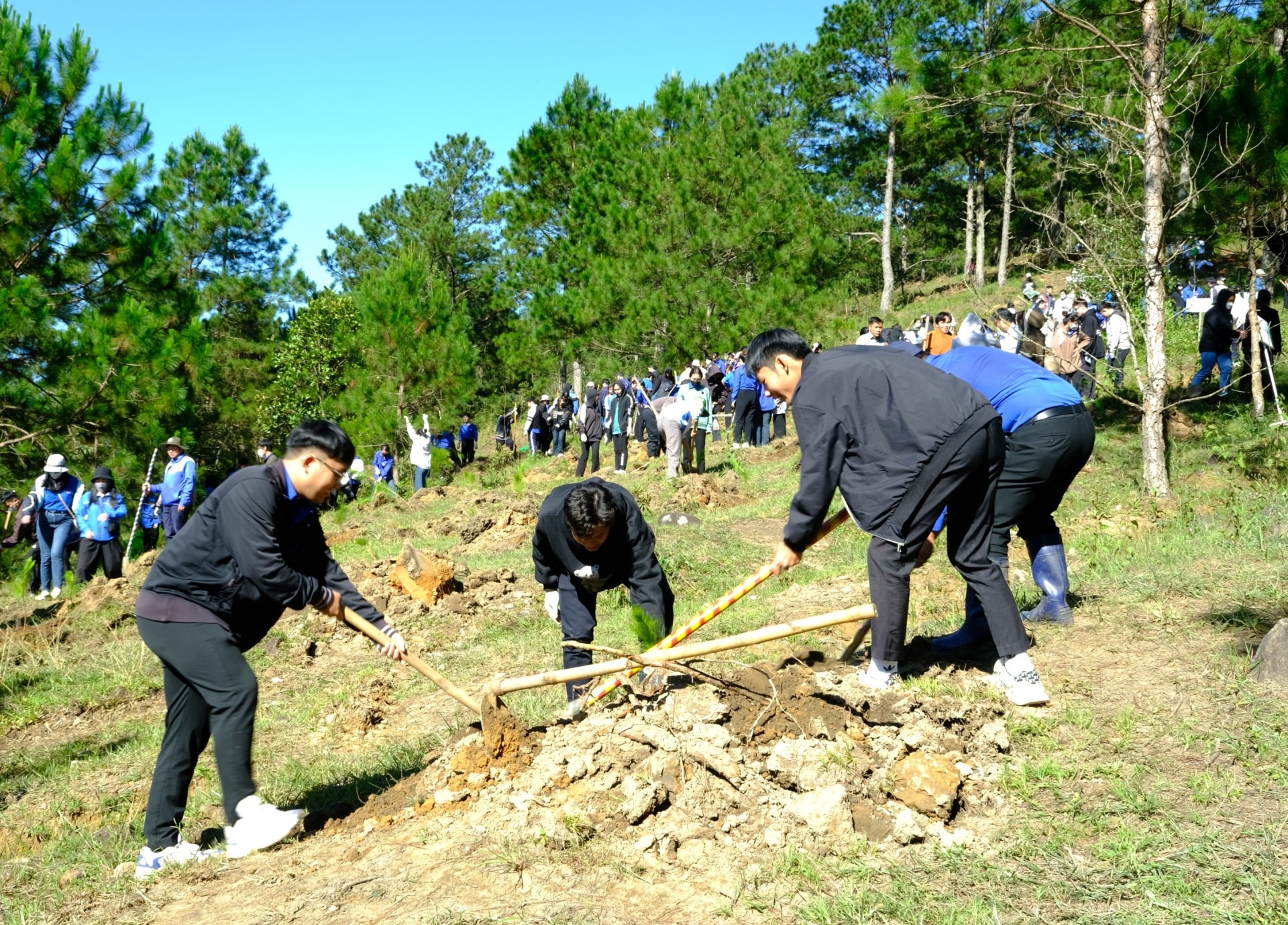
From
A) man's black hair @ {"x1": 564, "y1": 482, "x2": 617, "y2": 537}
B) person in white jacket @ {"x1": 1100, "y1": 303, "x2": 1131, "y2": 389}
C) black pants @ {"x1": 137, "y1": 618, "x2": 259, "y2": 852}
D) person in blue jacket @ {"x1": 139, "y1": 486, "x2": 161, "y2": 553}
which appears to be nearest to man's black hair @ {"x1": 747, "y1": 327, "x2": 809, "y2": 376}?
man's black hair @ {"x1": 564, "y1": 482, "x2": 617, "y2": 537}

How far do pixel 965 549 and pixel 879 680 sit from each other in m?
0.70

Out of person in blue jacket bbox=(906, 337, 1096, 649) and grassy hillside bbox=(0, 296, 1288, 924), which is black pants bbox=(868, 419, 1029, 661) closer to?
person in blue jacket bbox=(906, 337, 1096, 649)

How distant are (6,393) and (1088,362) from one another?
1531 centimetres

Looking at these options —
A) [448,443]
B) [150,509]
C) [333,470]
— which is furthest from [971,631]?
[448,443]

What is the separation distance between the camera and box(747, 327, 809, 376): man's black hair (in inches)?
166

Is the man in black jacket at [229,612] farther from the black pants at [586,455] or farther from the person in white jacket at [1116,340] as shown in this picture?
the black pants at [586,455]

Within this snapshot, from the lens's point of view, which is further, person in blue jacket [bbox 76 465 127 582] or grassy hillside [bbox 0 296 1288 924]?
person in blue jacket [bbox 76 465 127 582]

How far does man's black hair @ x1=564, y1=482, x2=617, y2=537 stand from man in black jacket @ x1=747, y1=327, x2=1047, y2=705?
85cm

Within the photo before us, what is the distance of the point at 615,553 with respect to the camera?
4.98 meters

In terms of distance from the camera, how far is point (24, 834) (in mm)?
4941

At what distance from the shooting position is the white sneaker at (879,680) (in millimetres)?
4391

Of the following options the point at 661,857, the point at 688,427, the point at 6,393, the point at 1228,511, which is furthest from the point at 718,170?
the point at 661,857

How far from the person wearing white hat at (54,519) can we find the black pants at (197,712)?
8.71 metres

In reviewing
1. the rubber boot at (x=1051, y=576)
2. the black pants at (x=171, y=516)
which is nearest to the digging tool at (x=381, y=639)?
→ the rubber boot at (x=1051, y=576)
